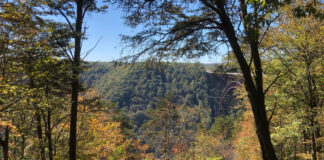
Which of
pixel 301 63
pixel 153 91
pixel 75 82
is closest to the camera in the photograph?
pixel 75 82

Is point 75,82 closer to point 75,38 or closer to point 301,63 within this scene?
point 75,38

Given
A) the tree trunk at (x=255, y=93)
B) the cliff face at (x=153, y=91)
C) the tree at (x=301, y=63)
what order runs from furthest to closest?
1. the cliff face at (x=153, y=91)
2. the tree at (x=301, y=63)
3. the tree trunk at (x=255, y=93)

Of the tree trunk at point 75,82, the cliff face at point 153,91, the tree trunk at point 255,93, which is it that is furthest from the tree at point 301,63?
the cliff face at point 153,91

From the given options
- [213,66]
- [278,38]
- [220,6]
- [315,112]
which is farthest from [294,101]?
[220,6]

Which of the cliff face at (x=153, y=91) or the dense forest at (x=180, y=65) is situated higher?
the dense forest at (x=180, y=65)

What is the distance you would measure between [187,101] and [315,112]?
113129 mm

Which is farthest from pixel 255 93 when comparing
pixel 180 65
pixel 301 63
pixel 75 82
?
pixel 75 82

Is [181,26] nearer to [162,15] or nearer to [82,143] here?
[162,15]

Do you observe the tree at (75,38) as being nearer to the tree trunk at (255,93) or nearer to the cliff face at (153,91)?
the tree trunk at (255,93)

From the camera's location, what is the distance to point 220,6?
340cm

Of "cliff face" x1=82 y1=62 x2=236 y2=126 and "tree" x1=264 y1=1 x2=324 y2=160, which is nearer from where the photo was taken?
"tree" x1=264 y1=1 x2=324 y2=160

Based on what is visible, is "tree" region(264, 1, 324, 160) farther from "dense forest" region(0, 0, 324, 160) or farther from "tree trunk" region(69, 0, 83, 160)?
"tree trunk" region(69, 0, 83, 160)

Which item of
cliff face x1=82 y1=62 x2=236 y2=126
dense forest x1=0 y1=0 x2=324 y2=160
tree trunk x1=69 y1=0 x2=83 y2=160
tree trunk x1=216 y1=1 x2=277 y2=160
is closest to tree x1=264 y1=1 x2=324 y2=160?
dense forest x1=0 y1=0 x2=324 y2=160

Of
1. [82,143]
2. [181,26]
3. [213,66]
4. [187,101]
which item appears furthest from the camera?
[187,101]
